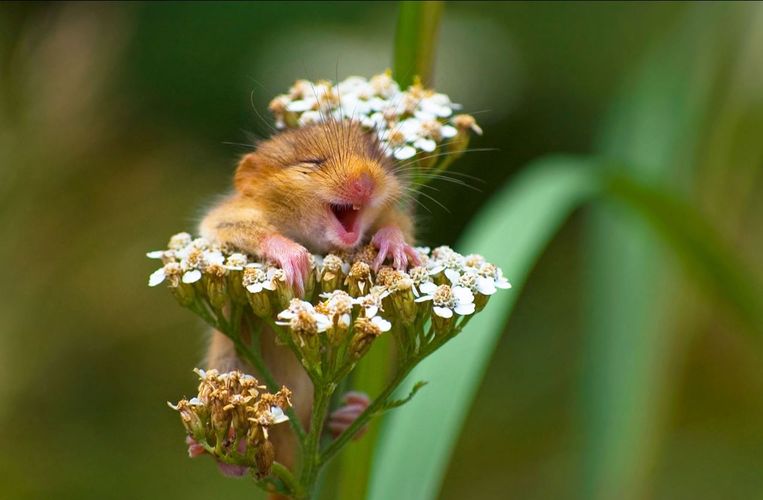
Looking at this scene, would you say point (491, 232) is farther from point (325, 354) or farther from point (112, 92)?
point (112, 92)

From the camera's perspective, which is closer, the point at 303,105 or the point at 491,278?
the point at 491,278

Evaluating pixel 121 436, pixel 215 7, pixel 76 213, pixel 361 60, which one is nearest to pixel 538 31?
pixel 361 60

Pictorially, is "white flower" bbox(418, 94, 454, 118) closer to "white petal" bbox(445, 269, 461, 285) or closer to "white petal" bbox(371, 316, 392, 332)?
A: "white petal" bbox(445, 269, 461, 285)

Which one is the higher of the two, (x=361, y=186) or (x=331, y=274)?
(x=361, y=186)

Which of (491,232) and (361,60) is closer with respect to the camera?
(491,232)

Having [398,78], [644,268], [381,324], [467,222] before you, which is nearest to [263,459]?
[381,324]

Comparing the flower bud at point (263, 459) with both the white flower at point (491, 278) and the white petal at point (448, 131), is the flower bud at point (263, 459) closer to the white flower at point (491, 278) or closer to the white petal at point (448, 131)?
the white flower at point (491, 278)

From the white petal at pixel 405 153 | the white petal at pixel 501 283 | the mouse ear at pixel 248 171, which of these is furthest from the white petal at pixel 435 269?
the mouse ear at pixel 248 171

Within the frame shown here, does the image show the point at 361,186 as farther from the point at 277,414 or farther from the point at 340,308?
the point at 277,414
